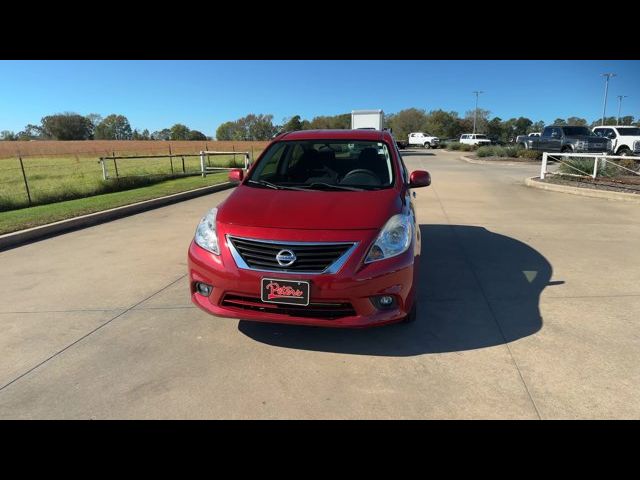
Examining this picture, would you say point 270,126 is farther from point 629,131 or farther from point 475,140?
point 629,131

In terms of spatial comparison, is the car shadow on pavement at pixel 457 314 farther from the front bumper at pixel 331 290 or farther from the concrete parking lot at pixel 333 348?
the front bumper at pixel 331 290

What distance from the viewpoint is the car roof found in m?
4.72

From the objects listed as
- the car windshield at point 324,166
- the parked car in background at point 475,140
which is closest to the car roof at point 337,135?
the car windshield at point 324,166

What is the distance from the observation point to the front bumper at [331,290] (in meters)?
2.98

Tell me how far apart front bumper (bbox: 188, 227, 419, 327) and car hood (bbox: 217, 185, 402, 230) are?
23cm

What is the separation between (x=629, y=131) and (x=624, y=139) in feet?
3.35

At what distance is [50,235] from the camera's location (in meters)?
7.20

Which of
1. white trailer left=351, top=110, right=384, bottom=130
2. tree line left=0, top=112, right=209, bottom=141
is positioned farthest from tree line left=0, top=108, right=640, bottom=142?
white trailer left=351, top=110, right=384, bottom=130

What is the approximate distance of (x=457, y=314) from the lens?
3.92 m

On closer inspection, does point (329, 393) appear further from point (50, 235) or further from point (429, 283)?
point (50, 235)

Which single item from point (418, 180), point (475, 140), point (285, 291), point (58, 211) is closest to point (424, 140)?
point (475, 140)

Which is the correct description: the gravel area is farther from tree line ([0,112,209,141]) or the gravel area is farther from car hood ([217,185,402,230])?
tree line ([0,112,209,141])
